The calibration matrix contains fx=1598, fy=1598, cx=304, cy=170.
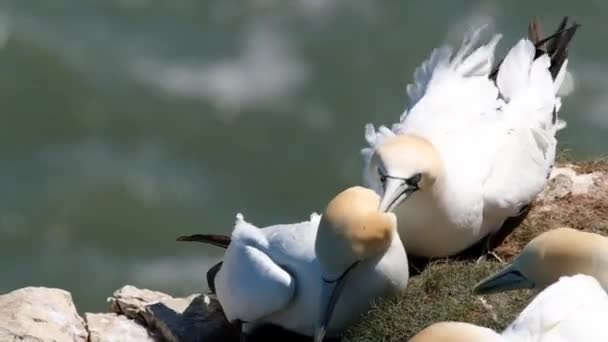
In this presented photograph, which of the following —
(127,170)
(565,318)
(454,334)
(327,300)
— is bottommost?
(127,170)

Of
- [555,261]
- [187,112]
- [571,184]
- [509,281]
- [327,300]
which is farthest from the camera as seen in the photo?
[187,112]

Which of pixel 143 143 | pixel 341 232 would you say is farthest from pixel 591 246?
pixel 143 143

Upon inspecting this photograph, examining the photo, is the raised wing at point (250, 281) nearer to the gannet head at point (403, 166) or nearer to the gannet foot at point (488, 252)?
the gannet head at point (403, 166)

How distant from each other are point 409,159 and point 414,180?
99mm

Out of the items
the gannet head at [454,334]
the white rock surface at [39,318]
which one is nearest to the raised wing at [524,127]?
the white rock surface at [39,318]

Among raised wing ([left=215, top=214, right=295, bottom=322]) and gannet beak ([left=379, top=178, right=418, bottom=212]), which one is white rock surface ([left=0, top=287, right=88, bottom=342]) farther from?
gannet beak ([left=379, top=178, right=418, bottom=212])

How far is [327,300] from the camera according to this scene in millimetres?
6281

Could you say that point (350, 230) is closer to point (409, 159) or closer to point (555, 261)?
point (409, 159)

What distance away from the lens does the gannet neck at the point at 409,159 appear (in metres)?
6.49

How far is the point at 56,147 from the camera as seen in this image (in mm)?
14469

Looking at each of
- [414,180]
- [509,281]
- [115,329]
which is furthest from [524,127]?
[115,329]

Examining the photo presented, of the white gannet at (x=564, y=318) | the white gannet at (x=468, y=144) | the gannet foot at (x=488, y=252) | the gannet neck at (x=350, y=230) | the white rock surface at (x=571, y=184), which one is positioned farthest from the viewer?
the white rock surface at (x=571, y=184)

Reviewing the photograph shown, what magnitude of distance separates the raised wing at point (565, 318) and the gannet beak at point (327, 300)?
40.7 inches

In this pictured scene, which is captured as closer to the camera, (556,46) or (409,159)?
(409,159)
